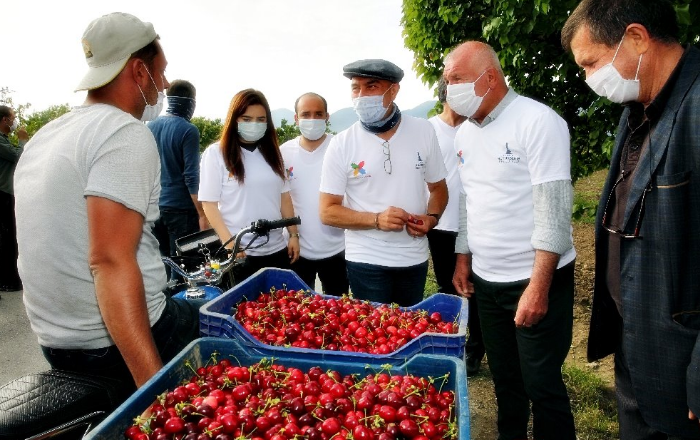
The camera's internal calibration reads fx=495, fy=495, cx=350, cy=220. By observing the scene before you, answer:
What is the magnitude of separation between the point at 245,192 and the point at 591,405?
317 cm

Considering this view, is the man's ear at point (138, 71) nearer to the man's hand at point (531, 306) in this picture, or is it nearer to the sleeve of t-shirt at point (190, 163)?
the man's hand at point (531, 306)

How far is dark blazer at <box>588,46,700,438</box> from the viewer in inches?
71.9

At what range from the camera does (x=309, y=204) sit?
13.7 ft

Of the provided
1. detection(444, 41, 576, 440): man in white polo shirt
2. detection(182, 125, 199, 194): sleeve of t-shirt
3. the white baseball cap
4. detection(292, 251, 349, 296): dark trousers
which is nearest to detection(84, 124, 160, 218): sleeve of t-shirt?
the white baseball cap

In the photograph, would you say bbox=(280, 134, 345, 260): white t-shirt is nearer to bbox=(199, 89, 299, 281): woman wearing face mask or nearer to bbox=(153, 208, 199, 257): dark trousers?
bbox=(199, 89, 299, 281): woman wearing face mask

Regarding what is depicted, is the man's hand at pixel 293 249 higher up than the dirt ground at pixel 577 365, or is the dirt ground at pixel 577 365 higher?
the man's hand at pixel 293 249

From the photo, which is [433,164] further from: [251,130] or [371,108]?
[251,130]

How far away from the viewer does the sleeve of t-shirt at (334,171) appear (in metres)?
3.28

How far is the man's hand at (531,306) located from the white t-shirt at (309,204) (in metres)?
1.82

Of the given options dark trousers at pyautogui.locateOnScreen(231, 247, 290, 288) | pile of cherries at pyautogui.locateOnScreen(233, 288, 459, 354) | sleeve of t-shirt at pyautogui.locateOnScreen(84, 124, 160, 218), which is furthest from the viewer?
dark trousers at pyautogui.locateOnScreen(231, 247, 290, 288)

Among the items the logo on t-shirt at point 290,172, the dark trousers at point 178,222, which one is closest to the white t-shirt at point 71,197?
the logo on t-shirt at point 290,172

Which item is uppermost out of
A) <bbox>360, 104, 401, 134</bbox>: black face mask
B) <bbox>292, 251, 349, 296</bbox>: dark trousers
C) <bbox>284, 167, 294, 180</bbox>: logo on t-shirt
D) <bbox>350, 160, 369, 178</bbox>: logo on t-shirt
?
<bbox>360, 104, 401, 134</bbox>: black face mask

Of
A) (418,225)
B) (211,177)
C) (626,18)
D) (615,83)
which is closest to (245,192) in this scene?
(211,177)

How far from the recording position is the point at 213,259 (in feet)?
10.2
